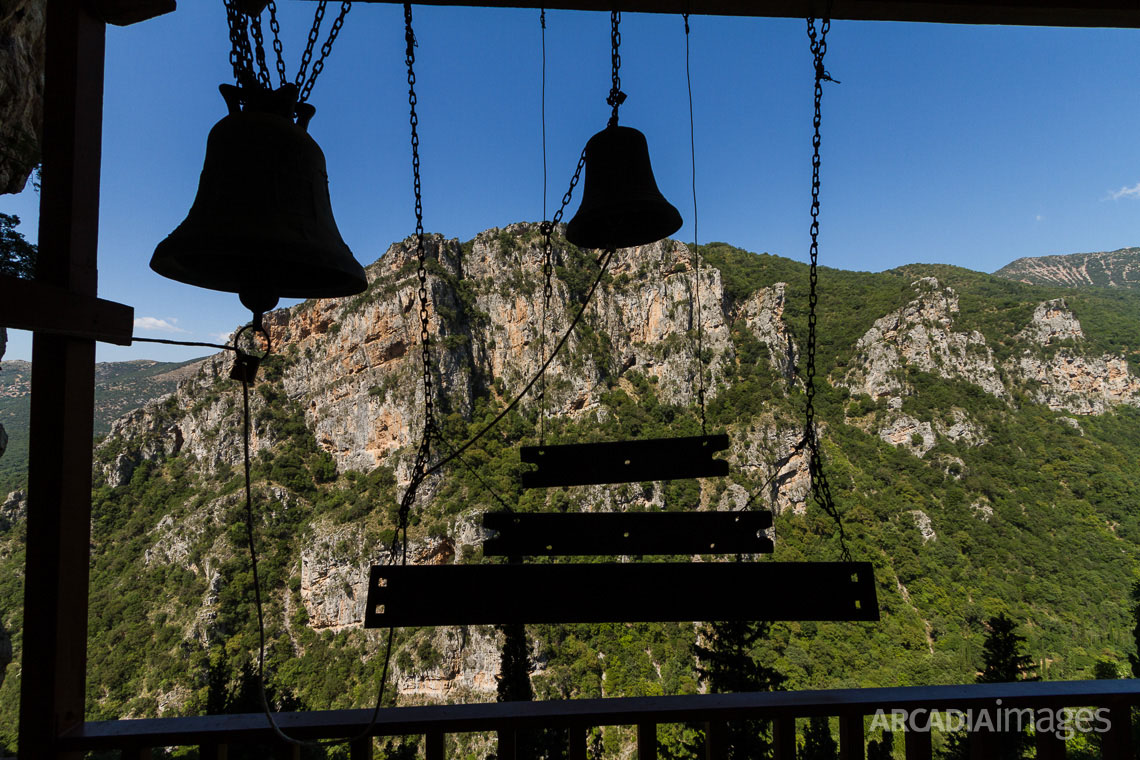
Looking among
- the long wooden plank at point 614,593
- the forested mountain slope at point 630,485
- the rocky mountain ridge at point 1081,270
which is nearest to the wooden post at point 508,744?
the long wooden plank at point 614,593

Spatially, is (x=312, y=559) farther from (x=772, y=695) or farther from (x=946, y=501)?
(x=946, y=501)

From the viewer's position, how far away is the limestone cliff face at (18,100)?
3.05 metres

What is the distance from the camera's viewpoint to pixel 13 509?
28.7 meters

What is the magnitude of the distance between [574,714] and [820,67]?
6.39 feet

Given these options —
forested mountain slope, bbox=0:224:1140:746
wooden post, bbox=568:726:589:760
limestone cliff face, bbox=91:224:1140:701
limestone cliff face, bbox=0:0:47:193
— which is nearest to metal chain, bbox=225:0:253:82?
wooden post, bbox=568:726:589:760

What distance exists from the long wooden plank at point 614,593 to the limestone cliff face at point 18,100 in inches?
146

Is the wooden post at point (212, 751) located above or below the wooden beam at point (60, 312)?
below

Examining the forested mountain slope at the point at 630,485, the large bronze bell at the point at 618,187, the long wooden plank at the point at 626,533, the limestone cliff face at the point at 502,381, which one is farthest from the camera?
the limestone cliff face at the point at 502,381

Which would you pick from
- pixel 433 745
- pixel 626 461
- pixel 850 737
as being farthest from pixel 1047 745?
pixel 433 745

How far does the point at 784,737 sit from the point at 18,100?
17.7 feet

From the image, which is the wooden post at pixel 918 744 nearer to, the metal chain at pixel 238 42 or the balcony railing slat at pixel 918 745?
the balcony railing slat at pixel 918 745

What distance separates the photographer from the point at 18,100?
3.33 meters

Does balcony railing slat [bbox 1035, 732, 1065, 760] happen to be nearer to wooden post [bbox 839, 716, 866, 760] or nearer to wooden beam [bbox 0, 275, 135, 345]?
wooden post [bbox 839, 716, 866, 760]

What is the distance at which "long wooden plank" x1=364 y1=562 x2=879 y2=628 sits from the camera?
1234mm
